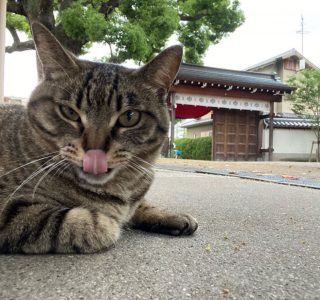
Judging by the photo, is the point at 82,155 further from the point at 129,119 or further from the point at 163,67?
the point at 163,67

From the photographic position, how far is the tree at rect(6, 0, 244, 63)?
8.40 metres

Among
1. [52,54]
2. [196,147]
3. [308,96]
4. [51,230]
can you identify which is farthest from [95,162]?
[308,96]

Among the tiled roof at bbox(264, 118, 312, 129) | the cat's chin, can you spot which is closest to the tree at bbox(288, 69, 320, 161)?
the tiled roof at bbox(264, 118, 312, 129)

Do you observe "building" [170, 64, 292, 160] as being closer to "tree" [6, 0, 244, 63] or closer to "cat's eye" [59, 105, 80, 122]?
"tree" [6, 0, 244, 63]

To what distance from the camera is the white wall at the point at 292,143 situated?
15950 mm

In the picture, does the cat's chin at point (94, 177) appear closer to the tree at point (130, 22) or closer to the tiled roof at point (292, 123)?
the tree at point (130, 22)

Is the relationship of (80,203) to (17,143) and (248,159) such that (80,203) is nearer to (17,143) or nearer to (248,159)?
(17,143)

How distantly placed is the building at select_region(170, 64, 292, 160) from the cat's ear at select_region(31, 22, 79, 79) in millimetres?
10343

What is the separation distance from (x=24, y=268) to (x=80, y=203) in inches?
17.3

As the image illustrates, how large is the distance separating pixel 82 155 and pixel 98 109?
0.20 m

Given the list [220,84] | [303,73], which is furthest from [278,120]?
[220,84]

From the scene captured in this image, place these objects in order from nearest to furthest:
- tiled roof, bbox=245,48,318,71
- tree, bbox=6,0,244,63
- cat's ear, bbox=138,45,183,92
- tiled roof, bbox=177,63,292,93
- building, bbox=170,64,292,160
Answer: cat's ear, bbox=138,45,183,92
tree, bbox=6,0,244,63
tiled roof, bbox=177,63,292,93
building, bbox=170,64,292,160
tiled roof, bbox=245,48,318,71

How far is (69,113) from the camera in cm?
149

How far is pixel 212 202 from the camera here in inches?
107
